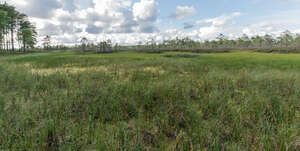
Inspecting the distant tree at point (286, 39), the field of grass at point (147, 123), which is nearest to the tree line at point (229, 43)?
the distant tree at point (286, 39)

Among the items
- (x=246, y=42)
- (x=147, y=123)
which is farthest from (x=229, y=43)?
(x=147, y=123)

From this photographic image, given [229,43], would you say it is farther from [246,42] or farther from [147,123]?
[147,123]

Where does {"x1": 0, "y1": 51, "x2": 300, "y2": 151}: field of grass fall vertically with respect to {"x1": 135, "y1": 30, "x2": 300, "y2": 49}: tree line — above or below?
below

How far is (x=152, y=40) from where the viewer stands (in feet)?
371

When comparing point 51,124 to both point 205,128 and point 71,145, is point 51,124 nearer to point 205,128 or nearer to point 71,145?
point 71,145

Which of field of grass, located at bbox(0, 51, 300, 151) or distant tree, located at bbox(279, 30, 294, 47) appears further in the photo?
distant tree, located at bbox(279, 30, 294, 47)

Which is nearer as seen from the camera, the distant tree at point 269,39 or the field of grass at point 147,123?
the field of grass at point 147,123

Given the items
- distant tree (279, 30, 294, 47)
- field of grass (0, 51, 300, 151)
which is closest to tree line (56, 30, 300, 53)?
distant tree (279, 30, 294, 47)

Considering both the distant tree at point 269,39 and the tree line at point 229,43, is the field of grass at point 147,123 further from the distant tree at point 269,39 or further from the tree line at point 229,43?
the distant tree at point 269,39

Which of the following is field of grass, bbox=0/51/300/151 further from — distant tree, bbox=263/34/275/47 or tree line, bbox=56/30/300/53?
distant tree, bbox=263/34/275/47

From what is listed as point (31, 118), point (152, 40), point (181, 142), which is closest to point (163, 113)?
point (181, 142)

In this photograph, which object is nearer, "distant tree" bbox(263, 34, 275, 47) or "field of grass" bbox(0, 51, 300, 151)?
"field of grass" bbox(0, 51, 300, 151)

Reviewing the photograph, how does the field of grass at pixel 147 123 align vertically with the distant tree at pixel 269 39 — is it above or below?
below

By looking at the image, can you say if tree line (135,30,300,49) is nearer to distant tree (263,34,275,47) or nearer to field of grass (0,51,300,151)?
distant tree (263,34,275,47)
